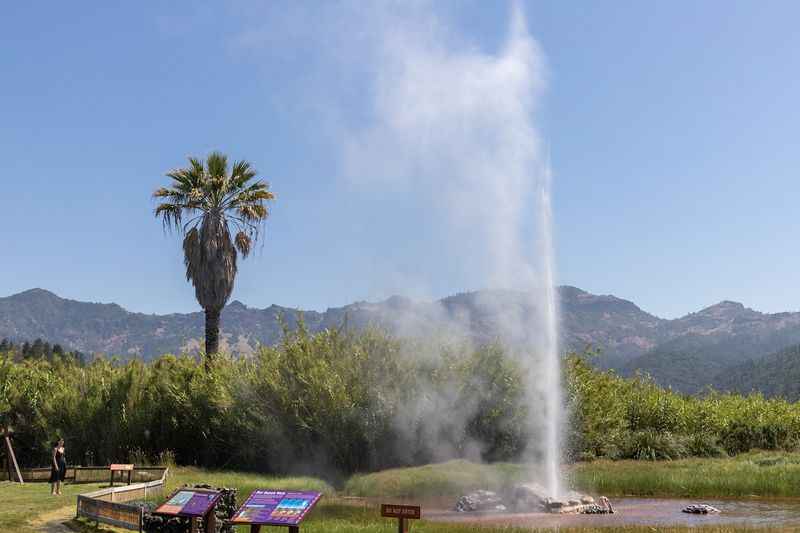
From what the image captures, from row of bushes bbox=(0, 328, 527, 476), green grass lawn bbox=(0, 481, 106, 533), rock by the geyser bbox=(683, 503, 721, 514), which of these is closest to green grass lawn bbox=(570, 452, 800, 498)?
rock by the geyser bbox=(683, 503, 721, 514)

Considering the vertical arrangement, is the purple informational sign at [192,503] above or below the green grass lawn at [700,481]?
above

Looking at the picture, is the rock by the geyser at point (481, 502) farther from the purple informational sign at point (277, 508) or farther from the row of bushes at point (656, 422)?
the row of bushes at point (656, 422)

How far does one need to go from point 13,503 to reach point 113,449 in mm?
17933

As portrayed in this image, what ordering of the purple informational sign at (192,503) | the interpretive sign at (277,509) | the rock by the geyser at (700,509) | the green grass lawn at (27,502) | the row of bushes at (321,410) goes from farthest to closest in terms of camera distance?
1. the row of bushes at (321,410)
2. the rock by the geyser at (700,509)
3. the green grass lawn at (27,502)
4. the purple informational sign at (192,503)
5. the interpretive sign at (277,509)

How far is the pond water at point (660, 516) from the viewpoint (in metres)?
23.3

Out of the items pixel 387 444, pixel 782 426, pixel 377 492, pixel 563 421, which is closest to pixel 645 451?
pixel 563 421

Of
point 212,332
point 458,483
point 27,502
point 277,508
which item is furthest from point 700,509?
point 212,332

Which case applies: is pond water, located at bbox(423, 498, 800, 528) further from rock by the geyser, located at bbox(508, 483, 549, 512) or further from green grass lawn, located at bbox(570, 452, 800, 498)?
green grass lawn, located at bbox(570, 452, 800, 498)

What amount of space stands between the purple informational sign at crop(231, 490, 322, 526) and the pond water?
9132mm

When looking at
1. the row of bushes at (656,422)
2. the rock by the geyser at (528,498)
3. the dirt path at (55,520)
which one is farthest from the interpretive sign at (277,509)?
the row of bushes at (656,422)

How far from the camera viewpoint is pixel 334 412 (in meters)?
38.2

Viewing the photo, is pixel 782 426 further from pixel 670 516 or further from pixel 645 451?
pixel 670 516

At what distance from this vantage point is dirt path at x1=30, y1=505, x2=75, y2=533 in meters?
21.8

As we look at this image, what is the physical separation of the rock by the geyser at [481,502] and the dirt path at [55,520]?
40.9ft
